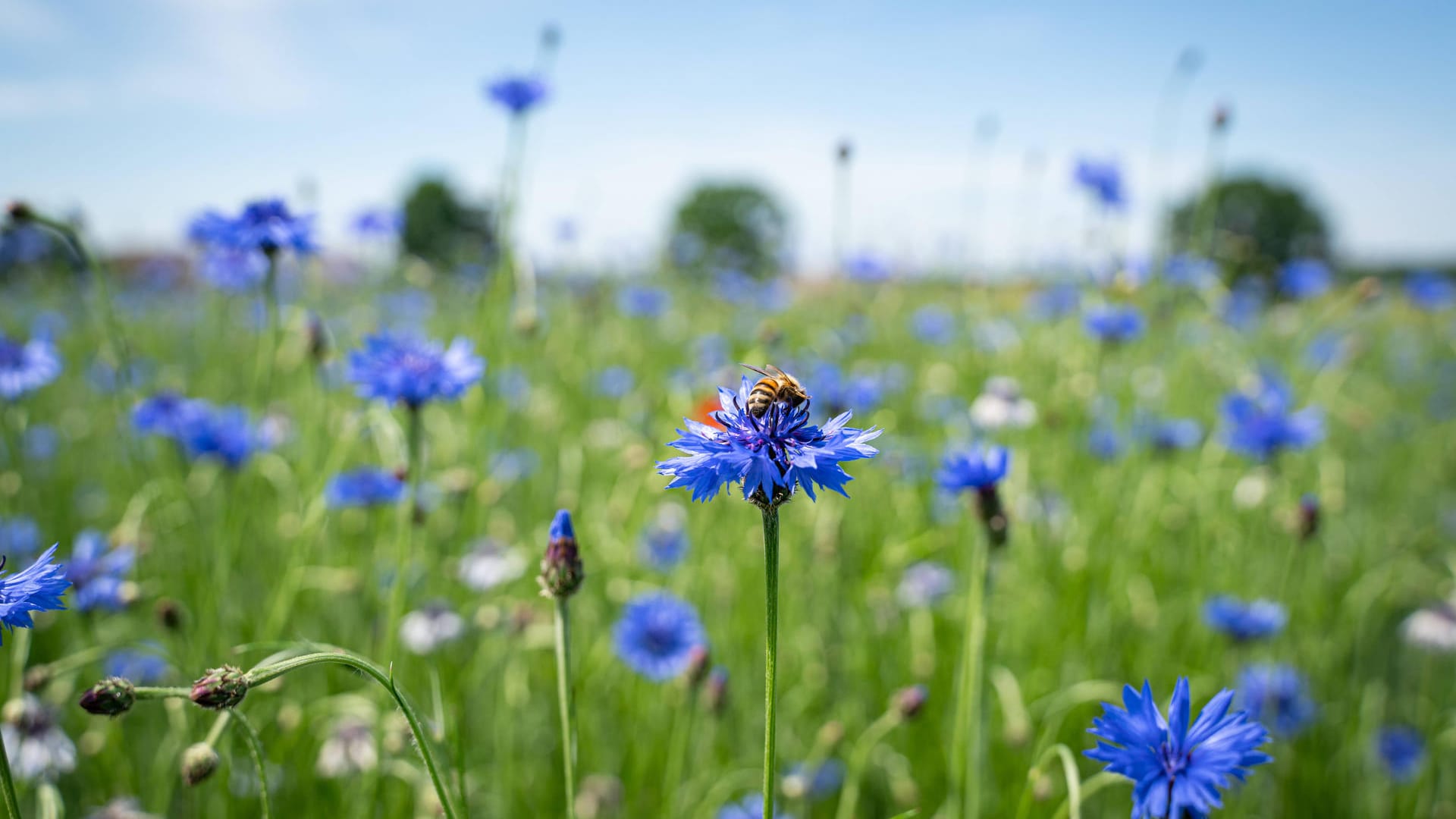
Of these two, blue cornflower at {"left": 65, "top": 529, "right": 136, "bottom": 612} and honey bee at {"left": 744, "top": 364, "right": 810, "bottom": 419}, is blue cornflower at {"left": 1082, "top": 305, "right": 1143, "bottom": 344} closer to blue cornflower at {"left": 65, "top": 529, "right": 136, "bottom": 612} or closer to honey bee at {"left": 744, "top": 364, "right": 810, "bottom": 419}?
honey bee at {"left": 744, "top": 364, "right": 810, "bottom": 419}

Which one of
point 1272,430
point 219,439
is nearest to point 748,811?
point 219,439

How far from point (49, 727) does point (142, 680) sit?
1.91 ft

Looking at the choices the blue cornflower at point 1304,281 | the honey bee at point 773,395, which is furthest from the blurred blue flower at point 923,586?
the blue cornflower at point 1304,281

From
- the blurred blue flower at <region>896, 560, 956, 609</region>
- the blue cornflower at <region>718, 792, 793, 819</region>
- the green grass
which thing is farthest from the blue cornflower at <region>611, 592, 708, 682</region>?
the blurred blue flower at <region>896, 560, 956, 609</region>

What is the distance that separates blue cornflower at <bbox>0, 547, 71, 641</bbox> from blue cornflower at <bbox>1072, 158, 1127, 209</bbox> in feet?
11.3

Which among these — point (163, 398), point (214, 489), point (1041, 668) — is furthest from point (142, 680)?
point (1041, 668)

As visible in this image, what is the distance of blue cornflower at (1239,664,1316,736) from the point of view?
2102mm

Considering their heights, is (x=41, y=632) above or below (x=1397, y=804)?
above

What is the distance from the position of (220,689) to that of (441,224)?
15.6 meters

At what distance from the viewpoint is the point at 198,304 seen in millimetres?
8625

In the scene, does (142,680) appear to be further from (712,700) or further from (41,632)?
(712,700)

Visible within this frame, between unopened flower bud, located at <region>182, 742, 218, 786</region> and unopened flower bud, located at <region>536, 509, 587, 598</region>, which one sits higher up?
unopened flower bud, located at <region>536, 509, 587, 598</region>

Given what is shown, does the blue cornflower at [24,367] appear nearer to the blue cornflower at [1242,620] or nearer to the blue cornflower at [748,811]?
the blue cornflower at [748,811]

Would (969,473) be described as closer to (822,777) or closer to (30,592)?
(822,777)
